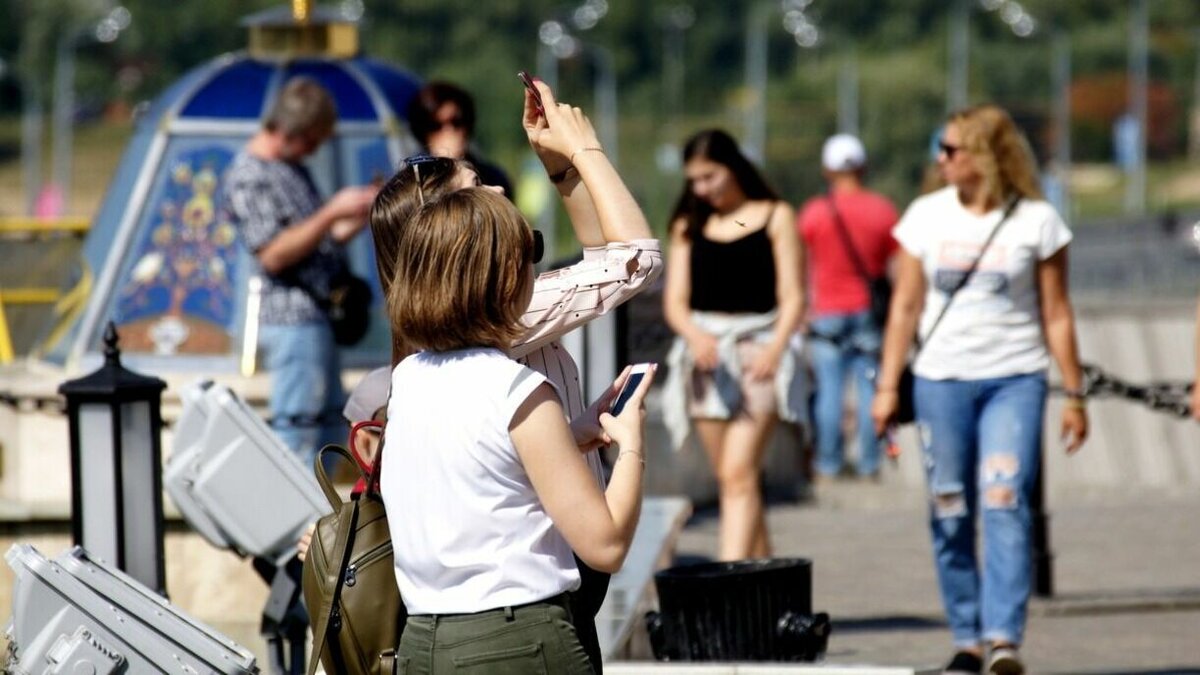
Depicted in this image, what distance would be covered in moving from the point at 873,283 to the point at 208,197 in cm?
400

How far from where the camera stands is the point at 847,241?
11.1 meters

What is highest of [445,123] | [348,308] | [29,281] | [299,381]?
[445,123]

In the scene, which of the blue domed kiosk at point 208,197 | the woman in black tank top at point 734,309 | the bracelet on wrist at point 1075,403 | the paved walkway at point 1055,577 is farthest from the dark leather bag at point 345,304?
the bracelet on wrist at point 1075,403

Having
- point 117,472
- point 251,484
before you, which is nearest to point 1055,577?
point 251,484

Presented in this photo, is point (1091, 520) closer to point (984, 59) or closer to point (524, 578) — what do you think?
point (524, 578)

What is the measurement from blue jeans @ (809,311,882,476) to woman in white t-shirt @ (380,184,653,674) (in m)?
9.08

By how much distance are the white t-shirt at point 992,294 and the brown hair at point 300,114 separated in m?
2.25

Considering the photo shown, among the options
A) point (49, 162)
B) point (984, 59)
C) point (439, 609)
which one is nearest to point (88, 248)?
point (439, 609)

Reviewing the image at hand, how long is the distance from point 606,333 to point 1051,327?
4.85 ft

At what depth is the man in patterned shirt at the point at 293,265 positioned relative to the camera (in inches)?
303

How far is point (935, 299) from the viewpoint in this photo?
6875 millimetres

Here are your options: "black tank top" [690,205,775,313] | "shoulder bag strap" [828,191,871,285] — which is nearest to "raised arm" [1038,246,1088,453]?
"black tank top" [690,205,775,313]

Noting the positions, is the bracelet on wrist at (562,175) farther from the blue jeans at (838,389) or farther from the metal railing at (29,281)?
the blue jeans at (838,389)

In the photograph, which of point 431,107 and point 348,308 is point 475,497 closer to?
point 431,107
